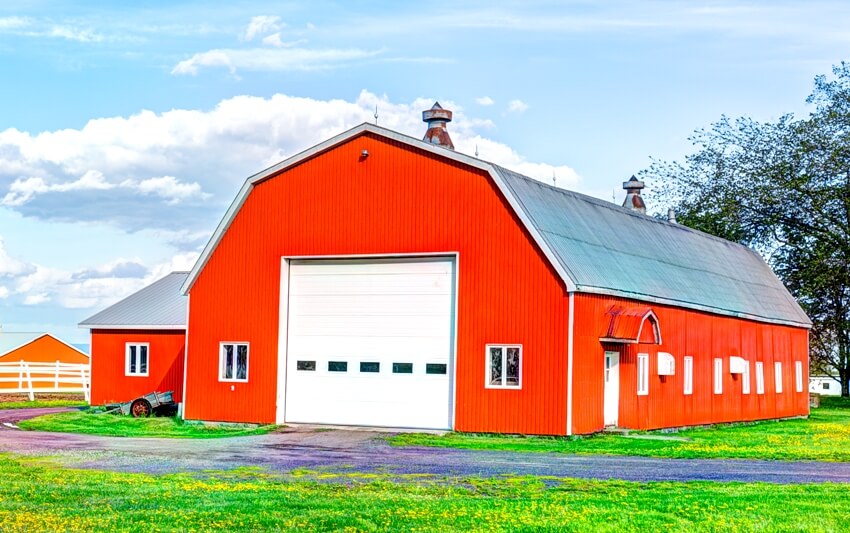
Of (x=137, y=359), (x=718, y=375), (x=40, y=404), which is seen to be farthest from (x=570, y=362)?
(x=40, y=404)

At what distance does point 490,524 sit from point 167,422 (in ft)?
64.3

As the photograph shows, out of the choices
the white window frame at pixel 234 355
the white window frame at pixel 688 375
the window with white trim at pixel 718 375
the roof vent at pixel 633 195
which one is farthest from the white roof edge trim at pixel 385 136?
the roof vent at pixel 633 195

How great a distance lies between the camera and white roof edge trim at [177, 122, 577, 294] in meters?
26.8

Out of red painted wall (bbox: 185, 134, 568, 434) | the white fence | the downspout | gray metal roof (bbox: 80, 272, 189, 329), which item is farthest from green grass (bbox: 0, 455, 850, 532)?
the white fence

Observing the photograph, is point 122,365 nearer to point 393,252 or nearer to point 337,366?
point 337,366

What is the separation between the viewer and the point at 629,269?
30844 millimetres

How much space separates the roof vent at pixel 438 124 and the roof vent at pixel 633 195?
53.3 ft

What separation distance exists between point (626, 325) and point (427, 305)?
16.2 ft

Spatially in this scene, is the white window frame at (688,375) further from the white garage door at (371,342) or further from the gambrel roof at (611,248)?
the white garage door at (371,342)

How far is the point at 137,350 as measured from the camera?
37625 mm

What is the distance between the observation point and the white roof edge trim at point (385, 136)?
88.1 ft

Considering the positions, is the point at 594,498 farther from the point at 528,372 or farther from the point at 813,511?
the point at 528,372

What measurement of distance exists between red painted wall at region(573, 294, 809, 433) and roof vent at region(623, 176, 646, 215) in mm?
7783

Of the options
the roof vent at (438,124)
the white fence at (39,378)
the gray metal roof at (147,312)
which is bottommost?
the white fence at (39,378)
